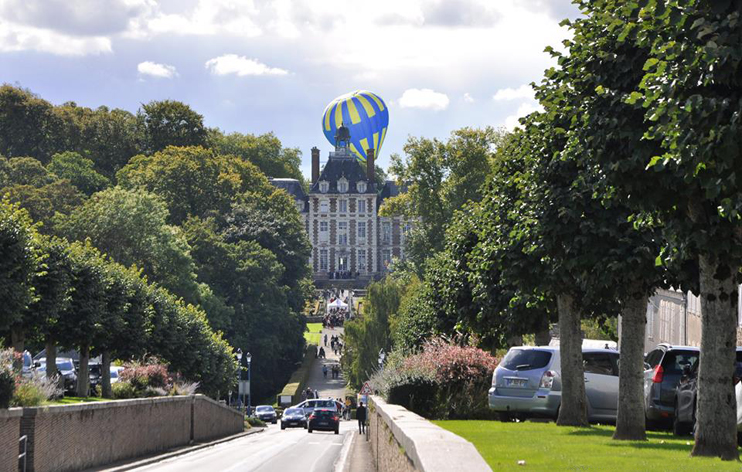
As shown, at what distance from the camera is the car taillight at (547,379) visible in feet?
85.5

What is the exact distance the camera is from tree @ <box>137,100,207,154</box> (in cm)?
11856

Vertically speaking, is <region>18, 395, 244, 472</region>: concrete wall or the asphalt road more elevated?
<region>18, 395, 244, 472</region>: concrete wall

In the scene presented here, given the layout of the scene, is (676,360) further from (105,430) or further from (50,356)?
(50,356)

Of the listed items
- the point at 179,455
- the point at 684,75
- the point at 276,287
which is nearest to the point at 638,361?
the point at 684,75

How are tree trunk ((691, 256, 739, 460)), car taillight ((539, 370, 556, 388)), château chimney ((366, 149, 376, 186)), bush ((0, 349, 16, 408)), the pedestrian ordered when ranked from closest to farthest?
tree trunk ((691, 256, 739, 460))
bush ((0, 349, 16, 408))
car taillight ((539, 370, 556, 388))
the pedestrian
château chimney ((366, 149, 376, 186))

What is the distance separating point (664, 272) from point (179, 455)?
1866 cm

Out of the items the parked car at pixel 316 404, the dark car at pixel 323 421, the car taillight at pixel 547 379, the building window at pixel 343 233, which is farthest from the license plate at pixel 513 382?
the building window at pixel 343 233

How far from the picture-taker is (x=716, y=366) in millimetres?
14305

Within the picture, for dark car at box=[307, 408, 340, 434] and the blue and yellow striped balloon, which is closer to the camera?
dark car at box=[307, 408, 340, 434]

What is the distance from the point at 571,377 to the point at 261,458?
12.0 m

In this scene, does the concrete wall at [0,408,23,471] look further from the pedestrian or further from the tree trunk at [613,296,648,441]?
the pedestrian

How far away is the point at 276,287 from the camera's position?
97500mm

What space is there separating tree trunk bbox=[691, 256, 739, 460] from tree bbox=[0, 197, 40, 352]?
1735cm

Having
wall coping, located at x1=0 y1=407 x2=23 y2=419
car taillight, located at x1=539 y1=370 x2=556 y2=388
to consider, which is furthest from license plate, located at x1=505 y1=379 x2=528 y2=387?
wall coping, located at x1=0 y1=407 x2=23 y2=419
